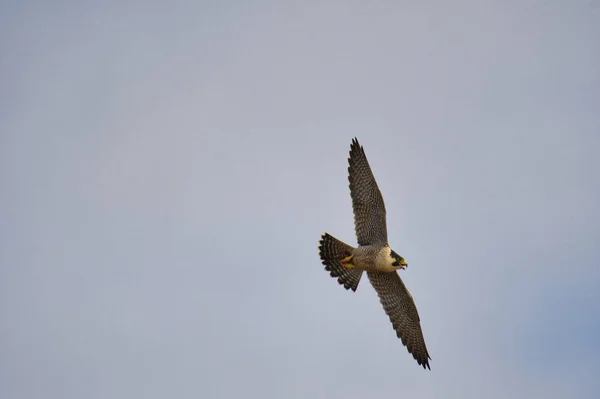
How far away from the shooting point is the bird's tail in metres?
21.8

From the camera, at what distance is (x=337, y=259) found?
72.0 feet

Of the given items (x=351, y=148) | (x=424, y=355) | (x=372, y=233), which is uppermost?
(x=351, y=148)

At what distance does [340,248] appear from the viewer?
21781 millimetres

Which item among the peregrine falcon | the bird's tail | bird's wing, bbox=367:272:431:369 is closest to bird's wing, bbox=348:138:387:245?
the peregrine falcon

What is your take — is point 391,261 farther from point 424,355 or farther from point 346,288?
point 424,355

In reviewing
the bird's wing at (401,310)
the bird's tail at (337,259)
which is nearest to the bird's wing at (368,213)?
the bird's tail at (337,259)

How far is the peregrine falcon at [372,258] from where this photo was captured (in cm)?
2152

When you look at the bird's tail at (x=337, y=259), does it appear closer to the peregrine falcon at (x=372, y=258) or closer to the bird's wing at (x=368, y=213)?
the peregrine falcon at (x=372, y=258)

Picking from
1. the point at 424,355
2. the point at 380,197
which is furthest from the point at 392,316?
the point at 380,197

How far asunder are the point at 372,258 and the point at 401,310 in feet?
5.88

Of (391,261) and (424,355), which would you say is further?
(424,355)

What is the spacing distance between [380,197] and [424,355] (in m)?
4.11

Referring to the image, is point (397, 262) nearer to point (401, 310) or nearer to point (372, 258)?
point (372, 258)

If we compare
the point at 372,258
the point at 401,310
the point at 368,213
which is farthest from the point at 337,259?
the point at 401,310
